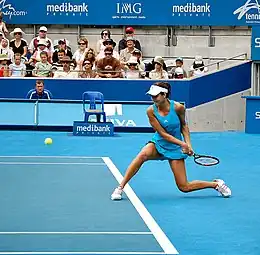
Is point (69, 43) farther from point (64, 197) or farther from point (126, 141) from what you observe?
point (64, 197)

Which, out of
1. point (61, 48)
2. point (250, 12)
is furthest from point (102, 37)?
point (250, 12)

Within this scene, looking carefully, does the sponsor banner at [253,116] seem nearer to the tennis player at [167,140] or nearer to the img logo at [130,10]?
the img logo at [130,10]

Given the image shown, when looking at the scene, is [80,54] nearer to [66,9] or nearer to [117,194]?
[66,9]

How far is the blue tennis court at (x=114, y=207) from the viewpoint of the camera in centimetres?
809

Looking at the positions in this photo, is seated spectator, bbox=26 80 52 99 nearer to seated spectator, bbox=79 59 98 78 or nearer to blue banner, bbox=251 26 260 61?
seated spectator, bbox=79 59 98 78

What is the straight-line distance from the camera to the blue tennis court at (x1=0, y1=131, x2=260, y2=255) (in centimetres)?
809

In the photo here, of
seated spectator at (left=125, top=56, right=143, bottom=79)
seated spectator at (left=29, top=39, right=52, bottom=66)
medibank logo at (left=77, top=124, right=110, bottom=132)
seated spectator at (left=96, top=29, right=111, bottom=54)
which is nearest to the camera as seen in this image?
medibank logo at (left=77, top=124, right=110, bottom=132)

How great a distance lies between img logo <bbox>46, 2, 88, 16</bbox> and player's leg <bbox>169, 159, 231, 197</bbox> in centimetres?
1380

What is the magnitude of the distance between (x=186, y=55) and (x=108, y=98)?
3669mm

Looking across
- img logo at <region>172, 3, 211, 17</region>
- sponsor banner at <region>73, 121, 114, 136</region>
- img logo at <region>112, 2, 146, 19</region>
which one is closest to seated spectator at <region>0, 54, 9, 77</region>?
sponsor banner at <region>73, 121, 114, 136</region>

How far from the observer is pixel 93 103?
1942 cm

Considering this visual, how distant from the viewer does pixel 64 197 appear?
10.7m

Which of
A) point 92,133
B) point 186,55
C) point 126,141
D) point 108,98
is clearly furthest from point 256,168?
point 186,55

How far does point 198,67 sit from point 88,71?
3003mm
